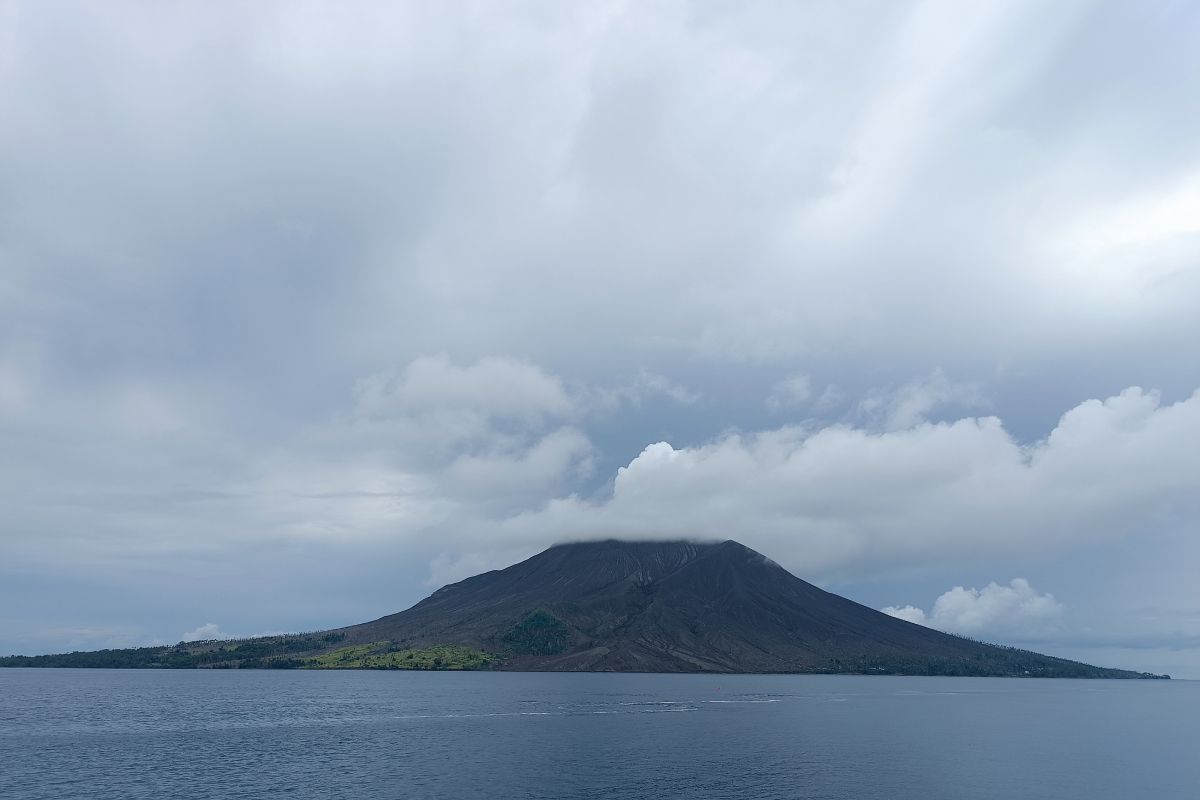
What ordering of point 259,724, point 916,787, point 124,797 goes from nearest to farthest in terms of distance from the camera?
point 124,797 → point 916,787 → point 259,724

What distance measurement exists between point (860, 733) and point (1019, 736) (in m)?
40.7

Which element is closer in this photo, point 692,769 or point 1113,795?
point 1113,795

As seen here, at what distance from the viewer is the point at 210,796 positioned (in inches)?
4018

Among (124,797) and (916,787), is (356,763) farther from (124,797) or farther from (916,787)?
(916,787)

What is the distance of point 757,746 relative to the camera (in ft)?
513

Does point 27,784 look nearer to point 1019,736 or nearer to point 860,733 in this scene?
point 860,733

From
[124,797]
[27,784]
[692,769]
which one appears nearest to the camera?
[124,797]

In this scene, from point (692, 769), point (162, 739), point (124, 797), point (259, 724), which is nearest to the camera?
point (124, 797)

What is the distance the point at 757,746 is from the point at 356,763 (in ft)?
238

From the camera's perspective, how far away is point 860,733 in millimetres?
187125

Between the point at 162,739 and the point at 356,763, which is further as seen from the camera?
the point at 162,739

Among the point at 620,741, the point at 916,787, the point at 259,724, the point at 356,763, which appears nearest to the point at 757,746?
the point at 620,741

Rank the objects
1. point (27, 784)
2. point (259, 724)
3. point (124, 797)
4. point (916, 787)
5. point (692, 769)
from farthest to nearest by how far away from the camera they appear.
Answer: point (259, 724)
point (692, 769)
point (916, 787)
point (27, 784)
point (124, 797)

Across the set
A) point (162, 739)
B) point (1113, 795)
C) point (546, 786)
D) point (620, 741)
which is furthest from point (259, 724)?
point (1113, 795)
